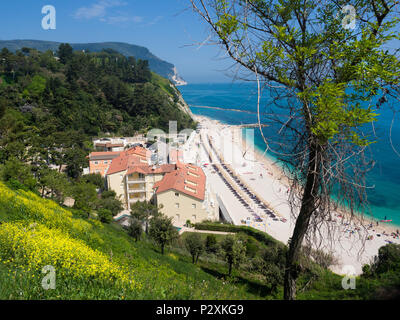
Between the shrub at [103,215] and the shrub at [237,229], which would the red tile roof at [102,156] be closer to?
the shrub at [103,215]

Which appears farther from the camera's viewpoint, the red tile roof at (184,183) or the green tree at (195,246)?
the red tile roof at (184,183)

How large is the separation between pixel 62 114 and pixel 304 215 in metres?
41.8

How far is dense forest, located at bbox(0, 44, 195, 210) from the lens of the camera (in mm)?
20875

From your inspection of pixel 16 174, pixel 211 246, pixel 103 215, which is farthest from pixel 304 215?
pixel 16 174

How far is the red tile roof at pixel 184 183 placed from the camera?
2030 cm

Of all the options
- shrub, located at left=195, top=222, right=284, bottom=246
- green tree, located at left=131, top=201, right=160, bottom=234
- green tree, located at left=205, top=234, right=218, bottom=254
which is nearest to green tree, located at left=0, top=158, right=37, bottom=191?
green tree, located at left=131, top=201, right=160, bottom=234

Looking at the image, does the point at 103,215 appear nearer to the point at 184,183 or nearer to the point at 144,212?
the point at 144,212

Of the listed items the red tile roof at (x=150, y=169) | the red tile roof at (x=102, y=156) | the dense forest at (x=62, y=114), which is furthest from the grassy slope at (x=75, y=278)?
the red tile roof at (x=102, y=156)

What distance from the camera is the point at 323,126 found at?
265 centimetres

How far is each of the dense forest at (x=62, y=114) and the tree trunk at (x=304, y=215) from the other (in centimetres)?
1487

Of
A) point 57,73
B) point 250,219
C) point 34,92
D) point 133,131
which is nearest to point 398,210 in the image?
point 250,219

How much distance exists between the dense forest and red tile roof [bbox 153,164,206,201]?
614 cm
